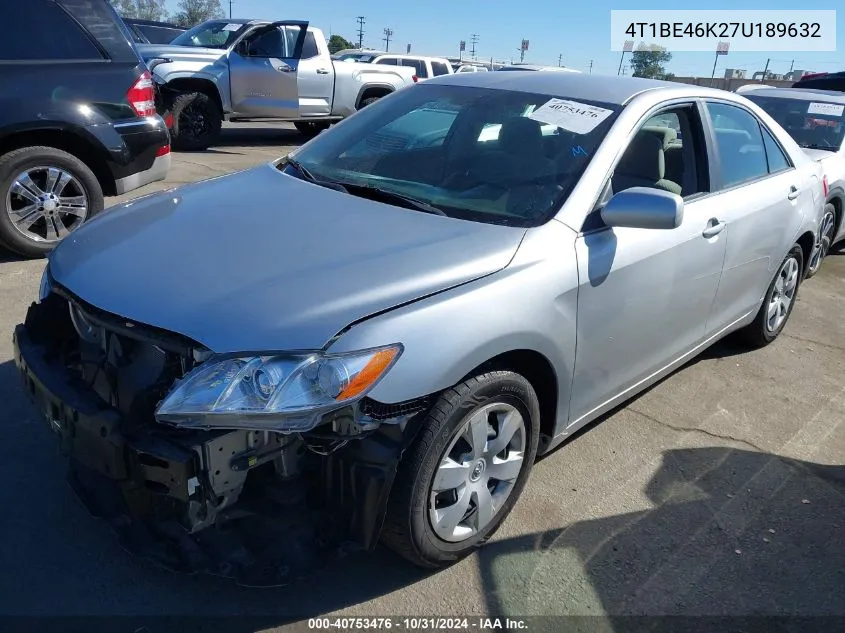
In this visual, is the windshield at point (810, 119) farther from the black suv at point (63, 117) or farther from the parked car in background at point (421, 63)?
the parked car in background at point (421, 63)

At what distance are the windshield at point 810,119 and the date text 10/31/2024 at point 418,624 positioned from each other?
5.93 m

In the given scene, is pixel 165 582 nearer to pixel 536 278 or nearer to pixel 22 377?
pixel 22 377

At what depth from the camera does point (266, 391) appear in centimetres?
197

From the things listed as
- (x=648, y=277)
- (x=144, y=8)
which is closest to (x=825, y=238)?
(x=648, y=277)

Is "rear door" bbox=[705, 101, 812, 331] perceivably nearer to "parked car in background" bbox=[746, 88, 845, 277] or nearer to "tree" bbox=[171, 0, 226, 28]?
"parked car in background" bbox=[746, 88, 845, 277]

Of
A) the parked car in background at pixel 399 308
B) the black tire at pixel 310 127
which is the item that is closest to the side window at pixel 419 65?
the black tire at pixel 310 127

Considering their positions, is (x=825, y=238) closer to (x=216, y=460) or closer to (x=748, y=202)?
(x=748, y=202)

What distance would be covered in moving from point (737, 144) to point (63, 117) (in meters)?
4.51

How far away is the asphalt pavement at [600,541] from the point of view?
2.37 metres

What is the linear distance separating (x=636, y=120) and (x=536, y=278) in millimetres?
1058

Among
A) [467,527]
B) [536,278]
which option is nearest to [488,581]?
[467,527]

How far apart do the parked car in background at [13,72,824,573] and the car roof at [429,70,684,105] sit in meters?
0.03

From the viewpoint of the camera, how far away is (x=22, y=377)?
2.52 m

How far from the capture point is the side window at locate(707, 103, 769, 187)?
3.69 meters
